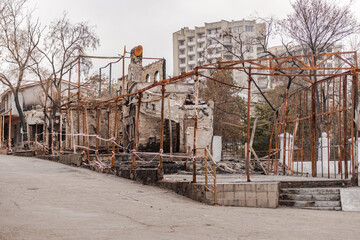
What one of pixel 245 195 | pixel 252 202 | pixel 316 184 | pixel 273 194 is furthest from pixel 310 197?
pixel 245 195

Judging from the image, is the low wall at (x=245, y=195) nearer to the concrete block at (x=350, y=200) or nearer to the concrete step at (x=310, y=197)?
the concrete step at (x=310, y=197)

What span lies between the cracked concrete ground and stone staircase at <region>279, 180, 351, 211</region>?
58cm

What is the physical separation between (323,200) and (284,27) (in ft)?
54.7

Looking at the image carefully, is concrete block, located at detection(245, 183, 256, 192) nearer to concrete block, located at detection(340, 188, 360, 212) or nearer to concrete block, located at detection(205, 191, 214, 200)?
concrete block, located at detection(205, 191, 214, 200)

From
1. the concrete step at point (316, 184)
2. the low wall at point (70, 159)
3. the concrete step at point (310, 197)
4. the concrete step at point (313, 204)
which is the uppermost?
the low wall at point (70, 159)

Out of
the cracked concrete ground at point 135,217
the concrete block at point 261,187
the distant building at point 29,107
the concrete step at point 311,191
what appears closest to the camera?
the cracked concrete ground at point 135,217

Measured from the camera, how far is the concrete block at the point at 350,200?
990 centimetres

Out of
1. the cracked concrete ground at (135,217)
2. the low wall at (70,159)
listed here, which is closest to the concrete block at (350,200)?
the cracked concrete ground at (135,217)

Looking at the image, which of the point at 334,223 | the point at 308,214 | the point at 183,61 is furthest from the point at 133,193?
the point at 183,61

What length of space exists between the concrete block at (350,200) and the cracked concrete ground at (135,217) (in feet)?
1.49

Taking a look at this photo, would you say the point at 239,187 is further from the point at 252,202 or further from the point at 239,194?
the point at 252,202

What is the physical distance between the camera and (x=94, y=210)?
8.14 meters

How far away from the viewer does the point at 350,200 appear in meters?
10.0

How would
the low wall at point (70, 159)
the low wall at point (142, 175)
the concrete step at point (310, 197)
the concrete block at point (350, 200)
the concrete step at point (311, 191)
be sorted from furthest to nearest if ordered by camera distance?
the low wall at point (70, 159) → the low wall at point (142, 175) → the concrete step at point (311, 191) → the concrete step at point (310, 197) → the concrete block at point (350, 200)
